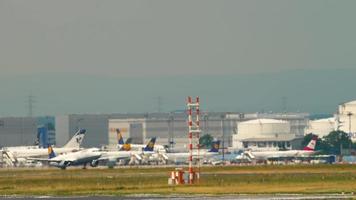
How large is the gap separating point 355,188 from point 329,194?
8053 millimetres

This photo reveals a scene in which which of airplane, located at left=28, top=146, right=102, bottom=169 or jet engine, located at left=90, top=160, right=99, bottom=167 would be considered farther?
jet engine, located at left=90, top=160, right=99, bottom=167

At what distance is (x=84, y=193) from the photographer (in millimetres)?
79750

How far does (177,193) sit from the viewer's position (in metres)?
75.6

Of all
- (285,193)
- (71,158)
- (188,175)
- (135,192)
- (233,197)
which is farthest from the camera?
(71,158)

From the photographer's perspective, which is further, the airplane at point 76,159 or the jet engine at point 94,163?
the jet engine at point 94,163

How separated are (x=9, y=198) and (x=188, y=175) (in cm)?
2160

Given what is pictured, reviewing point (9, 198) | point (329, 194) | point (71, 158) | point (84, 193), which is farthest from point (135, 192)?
point (71, 158)

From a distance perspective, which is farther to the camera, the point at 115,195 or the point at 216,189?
the point at 216,189

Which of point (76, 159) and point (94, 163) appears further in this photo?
point (94, 163)

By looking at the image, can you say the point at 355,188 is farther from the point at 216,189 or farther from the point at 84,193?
the point at 84,193

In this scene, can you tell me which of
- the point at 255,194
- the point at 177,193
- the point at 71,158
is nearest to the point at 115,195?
the point at 177,193

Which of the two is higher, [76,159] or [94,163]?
[76,159]

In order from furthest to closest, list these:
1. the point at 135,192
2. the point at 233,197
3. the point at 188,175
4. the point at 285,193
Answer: the point at 188,175, the point at 135,192, the point at 285,193, the point at 233,197

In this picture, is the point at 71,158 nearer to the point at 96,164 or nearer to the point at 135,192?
the point at 96,164
